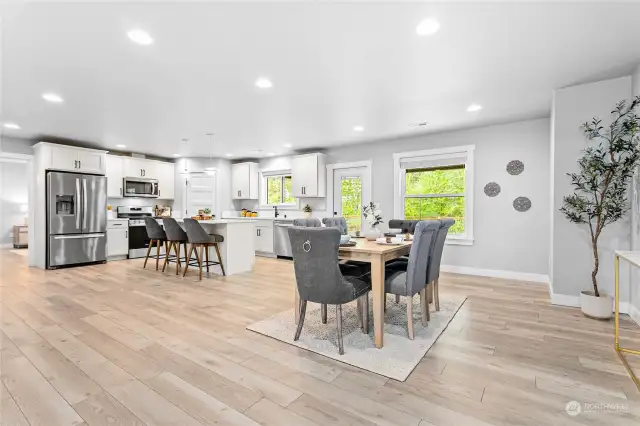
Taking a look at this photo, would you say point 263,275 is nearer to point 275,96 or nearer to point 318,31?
point 275,96

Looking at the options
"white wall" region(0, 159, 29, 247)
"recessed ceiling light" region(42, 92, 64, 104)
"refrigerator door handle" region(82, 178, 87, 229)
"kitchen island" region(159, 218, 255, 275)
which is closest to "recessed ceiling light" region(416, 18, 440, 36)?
"kitchen island" region(159, 218, 255, 275)

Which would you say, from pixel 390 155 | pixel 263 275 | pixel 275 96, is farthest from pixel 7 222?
pixel 390 155

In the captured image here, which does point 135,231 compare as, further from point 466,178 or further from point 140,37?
point 466,178

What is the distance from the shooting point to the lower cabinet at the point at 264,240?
7062mm

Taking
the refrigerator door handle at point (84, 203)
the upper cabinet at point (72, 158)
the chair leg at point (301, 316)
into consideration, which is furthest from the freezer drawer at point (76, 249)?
the chair leg at point (301, 316)

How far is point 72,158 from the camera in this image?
5809 millimetres

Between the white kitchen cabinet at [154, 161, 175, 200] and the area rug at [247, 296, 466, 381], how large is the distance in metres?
5.76

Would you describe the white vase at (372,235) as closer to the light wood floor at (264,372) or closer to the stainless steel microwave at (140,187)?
the light wood floor at (264,372)

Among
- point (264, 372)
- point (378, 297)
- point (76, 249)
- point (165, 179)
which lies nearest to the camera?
point (264, 372)

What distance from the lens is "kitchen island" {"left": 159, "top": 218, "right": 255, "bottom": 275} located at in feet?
16.8

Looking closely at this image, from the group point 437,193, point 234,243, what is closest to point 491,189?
point 437,193

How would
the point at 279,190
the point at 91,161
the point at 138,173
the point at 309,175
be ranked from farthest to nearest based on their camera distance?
the point at 279,190 < the point at 138,173 < the point at 309,175 < the point at 91,161

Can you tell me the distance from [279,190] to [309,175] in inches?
54.1

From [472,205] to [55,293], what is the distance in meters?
6.02
